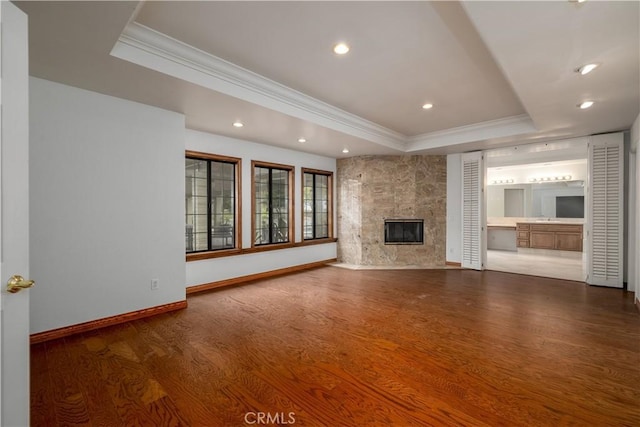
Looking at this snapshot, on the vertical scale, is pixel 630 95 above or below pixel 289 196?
above

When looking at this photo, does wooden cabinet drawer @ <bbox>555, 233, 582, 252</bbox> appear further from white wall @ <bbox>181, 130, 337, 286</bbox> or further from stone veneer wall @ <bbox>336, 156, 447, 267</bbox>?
white wall @ <bbox>181, 130, 337, 286</bbox>

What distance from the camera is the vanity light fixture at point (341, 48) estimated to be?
8.61 feet

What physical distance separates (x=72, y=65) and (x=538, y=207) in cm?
1136

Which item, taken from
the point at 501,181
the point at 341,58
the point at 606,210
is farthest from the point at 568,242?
the point at 341,58

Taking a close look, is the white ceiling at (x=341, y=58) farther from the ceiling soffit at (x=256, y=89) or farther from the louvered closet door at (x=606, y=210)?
the louvered closet door at (x=606, y=210)

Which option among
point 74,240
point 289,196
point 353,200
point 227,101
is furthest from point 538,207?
point 74,240

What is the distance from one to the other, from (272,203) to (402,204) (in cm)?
296

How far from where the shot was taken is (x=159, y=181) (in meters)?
3.59

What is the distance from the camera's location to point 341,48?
105 inches

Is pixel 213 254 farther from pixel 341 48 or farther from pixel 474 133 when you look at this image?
pixel 474 133

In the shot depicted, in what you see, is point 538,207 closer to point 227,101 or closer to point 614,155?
point 614,155
